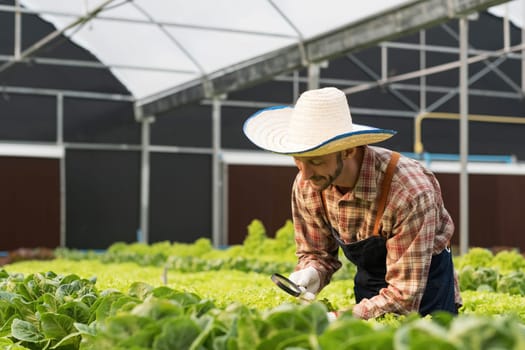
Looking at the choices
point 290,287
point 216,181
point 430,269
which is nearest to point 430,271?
point 430,269

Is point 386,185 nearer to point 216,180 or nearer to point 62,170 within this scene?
point 216,180

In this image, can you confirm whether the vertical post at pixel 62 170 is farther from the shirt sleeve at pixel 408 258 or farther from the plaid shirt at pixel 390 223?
the shirt sleeve at pixel 408 258

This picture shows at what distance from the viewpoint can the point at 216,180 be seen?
1700 cm

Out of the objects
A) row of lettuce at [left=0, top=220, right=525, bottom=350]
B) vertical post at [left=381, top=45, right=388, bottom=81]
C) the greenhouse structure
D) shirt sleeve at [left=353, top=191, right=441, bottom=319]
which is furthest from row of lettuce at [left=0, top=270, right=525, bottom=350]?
vertical post at [left=381, top=45, right=388, bottom=81]

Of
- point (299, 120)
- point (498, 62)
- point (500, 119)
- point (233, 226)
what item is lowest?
point (233, 226)

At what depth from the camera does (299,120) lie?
3.57 meters

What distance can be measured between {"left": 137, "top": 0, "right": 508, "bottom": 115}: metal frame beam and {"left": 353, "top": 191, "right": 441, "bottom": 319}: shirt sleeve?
554cm

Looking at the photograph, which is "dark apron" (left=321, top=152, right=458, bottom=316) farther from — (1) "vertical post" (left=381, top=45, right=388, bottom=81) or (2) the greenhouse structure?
(1) "vertical post" (left=381, top=45, right=388, bottom=81)

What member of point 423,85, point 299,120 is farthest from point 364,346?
point 423,85

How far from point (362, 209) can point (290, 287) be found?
50cm

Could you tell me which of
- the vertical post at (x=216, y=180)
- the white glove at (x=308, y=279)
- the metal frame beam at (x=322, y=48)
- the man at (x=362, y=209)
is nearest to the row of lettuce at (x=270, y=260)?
the man at (x=362, y=209)

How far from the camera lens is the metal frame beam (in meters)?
9.41

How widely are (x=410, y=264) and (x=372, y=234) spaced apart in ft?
1.38

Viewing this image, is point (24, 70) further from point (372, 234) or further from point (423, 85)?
point (372, 234)
